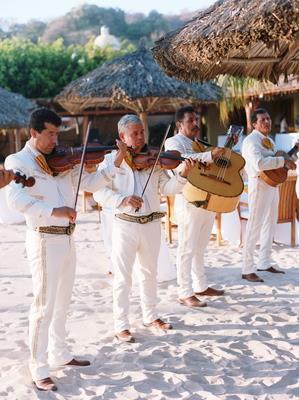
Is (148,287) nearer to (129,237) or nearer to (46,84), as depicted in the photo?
(129,237)

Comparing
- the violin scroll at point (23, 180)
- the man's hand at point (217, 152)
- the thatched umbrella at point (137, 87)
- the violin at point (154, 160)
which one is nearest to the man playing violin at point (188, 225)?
the man's hand at point (217, 152)

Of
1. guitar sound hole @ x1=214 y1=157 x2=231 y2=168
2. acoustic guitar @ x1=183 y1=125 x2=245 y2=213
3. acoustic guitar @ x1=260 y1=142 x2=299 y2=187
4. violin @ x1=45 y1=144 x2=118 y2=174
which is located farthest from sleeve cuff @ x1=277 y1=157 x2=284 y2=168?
violin @ x1=45 y1=144 x2=118 y2=174

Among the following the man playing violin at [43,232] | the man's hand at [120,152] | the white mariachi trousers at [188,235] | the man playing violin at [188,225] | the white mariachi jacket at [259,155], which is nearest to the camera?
the man playing violin at [43,232]

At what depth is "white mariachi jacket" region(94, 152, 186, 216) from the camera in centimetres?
429

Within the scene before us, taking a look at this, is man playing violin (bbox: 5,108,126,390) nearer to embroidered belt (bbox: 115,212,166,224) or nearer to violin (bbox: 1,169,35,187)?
violin (bbox: 1,169,35,187)

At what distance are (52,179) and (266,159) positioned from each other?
9.01 ft

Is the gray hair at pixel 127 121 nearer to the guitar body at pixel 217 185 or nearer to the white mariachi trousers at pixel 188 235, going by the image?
the guitar body at pixel 217 185

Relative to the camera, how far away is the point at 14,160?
3549mm

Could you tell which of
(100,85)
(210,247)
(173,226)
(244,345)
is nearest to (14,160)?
(244,345)

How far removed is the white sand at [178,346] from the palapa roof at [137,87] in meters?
4.07

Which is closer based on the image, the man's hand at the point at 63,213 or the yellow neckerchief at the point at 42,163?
the man's hand at the point at 63,213

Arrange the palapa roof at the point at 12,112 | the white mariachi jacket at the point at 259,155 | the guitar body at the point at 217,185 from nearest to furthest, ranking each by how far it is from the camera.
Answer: the guitar body at the point at 217,185, the white mariachi jacket at the point at 259,155, the palapa roof at the point at 12,112

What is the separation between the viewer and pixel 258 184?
594cm

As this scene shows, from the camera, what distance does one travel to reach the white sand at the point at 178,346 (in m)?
3.56
